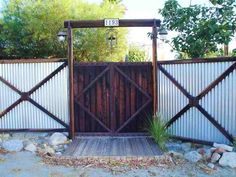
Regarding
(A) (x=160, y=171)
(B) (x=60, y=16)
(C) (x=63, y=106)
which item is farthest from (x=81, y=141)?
(B) (x=60, y=16)

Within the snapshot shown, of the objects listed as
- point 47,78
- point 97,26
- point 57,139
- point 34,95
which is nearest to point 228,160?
point 57,139

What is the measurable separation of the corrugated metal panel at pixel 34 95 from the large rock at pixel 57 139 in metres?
0.50

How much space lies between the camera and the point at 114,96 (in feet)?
27.6

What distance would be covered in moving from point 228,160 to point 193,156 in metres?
0.65

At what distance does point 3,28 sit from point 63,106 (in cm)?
663

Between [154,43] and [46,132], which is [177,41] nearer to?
[154,43]

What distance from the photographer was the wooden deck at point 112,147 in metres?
6.74

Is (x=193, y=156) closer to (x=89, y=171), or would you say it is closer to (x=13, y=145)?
(x=89, y=171)

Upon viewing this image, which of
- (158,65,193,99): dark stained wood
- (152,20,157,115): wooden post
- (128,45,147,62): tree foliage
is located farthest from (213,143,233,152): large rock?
(128,45,147,62): tree foliage

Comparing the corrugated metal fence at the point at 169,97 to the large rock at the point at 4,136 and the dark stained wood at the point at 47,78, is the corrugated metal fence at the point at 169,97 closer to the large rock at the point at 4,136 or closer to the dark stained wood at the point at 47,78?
the dark stained wood at the point at 47,78

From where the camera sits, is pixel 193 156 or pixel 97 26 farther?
pixel 97 26

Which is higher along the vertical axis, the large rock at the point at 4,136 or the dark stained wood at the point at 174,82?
the dark stained wood at the point at 174,82

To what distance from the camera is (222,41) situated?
896 cm

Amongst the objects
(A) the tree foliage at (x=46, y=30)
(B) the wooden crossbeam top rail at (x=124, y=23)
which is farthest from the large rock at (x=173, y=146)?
(A) the tree foliage at (x=46, y=30)
